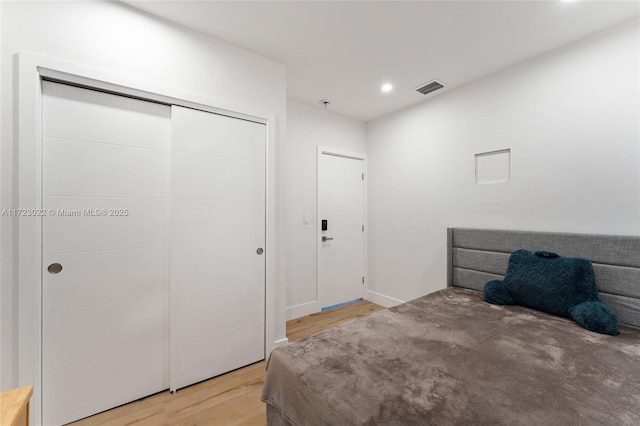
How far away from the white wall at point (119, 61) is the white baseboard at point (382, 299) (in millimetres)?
1723

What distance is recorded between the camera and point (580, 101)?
1.96 metres

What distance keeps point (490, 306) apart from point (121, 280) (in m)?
2.78

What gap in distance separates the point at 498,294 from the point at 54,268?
3.17 meters

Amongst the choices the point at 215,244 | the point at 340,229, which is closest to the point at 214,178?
the point at 215,244

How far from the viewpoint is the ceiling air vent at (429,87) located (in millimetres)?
2686

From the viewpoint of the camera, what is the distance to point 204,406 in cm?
172

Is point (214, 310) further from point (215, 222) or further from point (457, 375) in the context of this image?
point (457, 375)

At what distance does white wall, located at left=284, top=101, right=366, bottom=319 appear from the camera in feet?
10.1

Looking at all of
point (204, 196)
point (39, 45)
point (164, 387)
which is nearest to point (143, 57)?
point (39, 45)

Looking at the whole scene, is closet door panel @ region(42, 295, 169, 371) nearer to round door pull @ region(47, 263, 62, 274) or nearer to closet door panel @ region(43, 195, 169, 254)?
round door pull @ region(47, 263, 62, 274)

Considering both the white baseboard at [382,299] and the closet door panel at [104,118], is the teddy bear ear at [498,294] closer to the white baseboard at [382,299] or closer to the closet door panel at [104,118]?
the white baseboard at [382,299]

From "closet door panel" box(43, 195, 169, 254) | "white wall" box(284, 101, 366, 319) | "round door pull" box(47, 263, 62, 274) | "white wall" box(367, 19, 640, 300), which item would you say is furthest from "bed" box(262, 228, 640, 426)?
"white wall" box(284, 101, 366, 319)

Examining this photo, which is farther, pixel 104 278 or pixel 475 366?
pixel 104 278

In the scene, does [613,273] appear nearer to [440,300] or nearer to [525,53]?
[440,300]
